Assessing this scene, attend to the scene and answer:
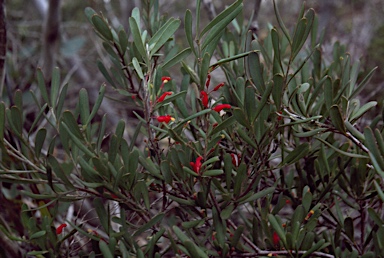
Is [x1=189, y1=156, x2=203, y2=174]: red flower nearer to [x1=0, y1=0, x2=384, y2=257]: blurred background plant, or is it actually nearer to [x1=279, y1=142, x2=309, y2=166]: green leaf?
[x1=0, y1=0, x2=384, y2=257]: blurred background plant

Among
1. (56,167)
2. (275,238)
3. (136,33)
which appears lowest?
(275,238)

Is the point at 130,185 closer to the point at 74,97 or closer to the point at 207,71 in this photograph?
the point at 207,71

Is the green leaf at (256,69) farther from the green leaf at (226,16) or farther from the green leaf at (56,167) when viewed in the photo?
the green leaf at (56,167)

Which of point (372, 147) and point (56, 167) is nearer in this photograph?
point (372, 147)

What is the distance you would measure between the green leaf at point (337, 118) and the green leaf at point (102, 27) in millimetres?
338

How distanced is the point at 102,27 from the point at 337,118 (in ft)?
1.16

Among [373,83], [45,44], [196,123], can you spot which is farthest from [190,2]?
[196,123]

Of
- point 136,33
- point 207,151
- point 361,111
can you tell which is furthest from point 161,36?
point 361,111

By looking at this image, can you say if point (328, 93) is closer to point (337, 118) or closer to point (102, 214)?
point (337, 118)

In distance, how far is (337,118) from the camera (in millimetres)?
517

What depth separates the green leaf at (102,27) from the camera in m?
0.62

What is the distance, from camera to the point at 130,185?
0.58 meters

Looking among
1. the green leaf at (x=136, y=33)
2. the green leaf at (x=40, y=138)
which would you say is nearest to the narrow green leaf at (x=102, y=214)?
the green leaf at (x=40, y=138)

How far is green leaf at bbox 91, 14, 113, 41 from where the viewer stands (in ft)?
2.03
